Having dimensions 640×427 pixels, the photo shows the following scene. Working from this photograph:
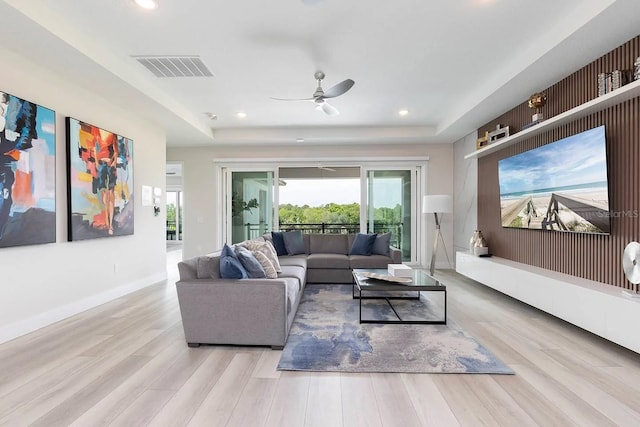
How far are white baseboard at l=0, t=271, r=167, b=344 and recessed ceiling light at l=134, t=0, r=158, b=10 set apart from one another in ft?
9.57

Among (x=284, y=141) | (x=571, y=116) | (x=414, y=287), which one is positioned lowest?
(x=414, y=287)

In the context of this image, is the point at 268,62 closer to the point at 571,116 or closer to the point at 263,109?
the point at 263,109

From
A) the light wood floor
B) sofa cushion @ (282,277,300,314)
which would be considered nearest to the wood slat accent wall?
the light wood floor

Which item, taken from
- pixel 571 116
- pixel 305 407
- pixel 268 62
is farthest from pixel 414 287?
pixel 268 62

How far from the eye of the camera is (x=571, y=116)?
10.0ft

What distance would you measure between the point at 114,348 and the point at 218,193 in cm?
445

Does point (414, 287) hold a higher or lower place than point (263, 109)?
lower

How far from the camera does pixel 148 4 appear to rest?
2.44 m

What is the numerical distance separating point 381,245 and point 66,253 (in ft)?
13.5

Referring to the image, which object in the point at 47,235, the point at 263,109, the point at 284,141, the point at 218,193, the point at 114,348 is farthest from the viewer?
the point at 218,193

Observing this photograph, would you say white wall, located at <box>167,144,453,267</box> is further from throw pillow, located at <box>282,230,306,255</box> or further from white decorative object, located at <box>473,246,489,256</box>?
throw pillow, located at <box>282,230,306,255</box>

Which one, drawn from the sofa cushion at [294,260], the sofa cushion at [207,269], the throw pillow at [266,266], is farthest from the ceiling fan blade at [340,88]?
the sofa cushion at [294,260]

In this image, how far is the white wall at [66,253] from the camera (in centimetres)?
282

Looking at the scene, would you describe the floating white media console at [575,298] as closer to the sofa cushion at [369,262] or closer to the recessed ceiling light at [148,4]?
the sofa cushion at [369,262]
